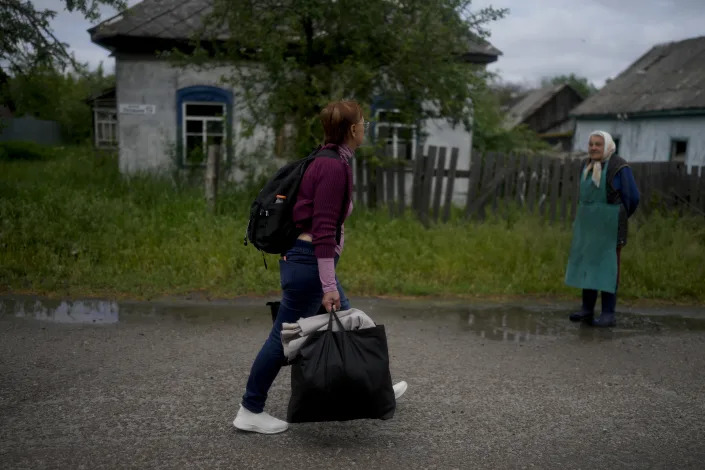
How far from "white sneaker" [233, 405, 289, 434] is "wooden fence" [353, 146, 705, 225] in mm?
6806

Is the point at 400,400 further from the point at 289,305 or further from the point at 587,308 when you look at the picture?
the point at 587,308

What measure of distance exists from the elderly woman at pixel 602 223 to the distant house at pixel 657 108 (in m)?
14.3

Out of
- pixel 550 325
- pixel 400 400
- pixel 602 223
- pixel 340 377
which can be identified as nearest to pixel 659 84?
pixel 602 223

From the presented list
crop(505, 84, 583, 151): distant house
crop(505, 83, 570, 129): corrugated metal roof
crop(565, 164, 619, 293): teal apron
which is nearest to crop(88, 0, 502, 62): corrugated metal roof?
crop(565, 164, 619, 293): teal apron

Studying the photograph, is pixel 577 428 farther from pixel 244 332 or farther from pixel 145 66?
pixel 145 66

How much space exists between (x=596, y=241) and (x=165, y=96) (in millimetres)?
11286

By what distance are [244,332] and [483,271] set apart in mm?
3309

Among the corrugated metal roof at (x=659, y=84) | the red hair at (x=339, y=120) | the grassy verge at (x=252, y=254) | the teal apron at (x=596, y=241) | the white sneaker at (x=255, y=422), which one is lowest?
the white sneaker at (x=255, y=422)

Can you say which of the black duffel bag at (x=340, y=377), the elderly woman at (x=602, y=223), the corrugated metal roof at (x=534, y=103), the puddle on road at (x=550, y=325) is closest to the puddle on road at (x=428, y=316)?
the puddle on road at (x=550, y=325)

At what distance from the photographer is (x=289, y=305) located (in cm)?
332

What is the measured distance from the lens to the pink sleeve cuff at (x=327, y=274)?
3.14 meters

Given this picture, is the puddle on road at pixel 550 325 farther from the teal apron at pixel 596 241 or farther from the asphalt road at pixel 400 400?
the teal apron at pixel 596 241

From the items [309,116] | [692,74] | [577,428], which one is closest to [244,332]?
[577,428]

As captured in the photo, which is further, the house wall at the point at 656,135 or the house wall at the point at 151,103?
the house wall at the point at 656,135
